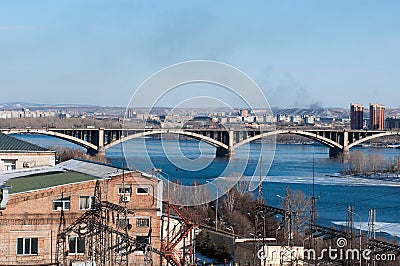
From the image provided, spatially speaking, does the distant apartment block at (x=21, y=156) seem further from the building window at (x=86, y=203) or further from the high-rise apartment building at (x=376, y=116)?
the high-rise apartment building at (x=376, y=116)

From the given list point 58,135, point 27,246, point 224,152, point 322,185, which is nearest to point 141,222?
point 27,246

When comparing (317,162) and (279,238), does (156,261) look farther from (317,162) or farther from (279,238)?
(317,162)

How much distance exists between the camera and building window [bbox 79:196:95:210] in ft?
20.2

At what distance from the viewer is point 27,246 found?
19.4 ft

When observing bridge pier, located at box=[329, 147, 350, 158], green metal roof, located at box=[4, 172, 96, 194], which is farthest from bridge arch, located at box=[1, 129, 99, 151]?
green metal roof, located at box=[4, 172, 96, 194]

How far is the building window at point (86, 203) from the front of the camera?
6.15 meters

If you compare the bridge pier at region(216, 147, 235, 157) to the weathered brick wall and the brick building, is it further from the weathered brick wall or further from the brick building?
the weathered brick wall

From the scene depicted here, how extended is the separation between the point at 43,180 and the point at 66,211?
2.27 ft

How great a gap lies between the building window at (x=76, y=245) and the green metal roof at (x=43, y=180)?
1.68 feet

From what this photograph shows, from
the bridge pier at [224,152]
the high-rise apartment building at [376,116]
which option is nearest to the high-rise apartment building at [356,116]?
the high-rise apartment building at [376,116]

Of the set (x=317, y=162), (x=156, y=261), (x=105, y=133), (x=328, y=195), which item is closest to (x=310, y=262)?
(x=156, y=261)

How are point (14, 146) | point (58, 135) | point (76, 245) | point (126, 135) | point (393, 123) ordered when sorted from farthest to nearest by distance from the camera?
point (393, 123), point (58, 135), point (126, 135), point (14, 146), point (76, 245)

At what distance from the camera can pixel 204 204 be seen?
34.8 ft

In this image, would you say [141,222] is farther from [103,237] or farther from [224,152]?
[224,152]
